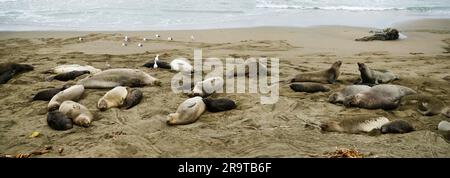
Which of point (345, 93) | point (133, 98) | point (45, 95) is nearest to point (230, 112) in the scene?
point (133, 98)

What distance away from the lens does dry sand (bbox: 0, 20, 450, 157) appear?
443 cm

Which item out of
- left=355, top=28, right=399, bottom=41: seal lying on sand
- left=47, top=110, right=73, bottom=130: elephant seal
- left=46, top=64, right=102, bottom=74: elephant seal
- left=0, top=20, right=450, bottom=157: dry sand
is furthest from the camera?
left=355, top=28, right=399, bottom=41: seal lying on sand

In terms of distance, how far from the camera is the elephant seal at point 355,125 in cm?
483

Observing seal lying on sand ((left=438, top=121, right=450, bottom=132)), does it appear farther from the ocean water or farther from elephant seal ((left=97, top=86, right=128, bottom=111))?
the ocean water

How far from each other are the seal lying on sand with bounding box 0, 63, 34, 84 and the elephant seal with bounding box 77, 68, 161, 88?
155cm

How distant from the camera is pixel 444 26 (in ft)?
44.2

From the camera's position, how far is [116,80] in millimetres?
6613

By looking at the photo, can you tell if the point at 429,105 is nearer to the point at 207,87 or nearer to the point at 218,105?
the point at 218,105

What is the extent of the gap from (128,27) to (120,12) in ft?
10.8

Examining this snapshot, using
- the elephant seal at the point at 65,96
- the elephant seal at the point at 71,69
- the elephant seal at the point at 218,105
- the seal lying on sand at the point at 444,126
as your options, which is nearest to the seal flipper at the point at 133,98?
the elephant seal at the point at 65,96

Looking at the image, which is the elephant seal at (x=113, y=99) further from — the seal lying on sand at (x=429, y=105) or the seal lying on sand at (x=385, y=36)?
the seal lying on sand at (x=385, y=36)

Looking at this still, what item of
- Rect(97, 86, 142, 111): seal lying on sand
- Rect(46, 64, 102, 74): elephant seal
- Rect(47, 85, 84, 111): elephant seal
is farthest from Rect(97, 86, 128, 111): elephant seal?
Rect(46, 64, 102, 74): elephant seal

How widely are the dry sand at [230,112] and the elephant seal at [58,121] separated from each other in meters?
0.08

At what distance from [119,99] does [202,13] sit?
35.2ft
